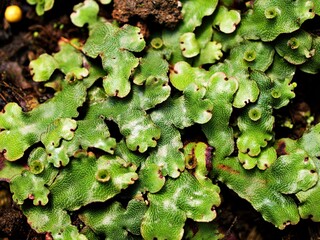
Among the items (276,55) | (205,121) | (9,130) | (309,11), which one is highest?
(309,11)

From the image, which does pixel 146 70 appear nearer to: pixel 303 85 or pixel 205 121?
pixel 205 121

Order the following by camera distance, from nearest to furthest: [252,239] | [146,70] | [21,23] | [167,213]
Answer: [167,213], [146,70], [252,239], [21,23]

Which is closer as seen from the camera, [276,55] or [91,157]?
[91,157]

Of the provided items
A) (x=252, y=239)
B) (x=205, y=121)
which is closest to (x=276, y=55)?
(x=205, y=121)

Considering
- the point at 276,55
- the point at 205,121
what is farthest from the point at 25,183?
the point at 276,55

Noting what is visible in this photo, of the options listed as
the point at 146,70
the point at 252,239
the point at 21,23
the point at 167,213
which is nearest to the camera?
the point at 167,213

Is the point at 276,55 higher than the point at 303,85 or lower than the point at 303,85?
higher
